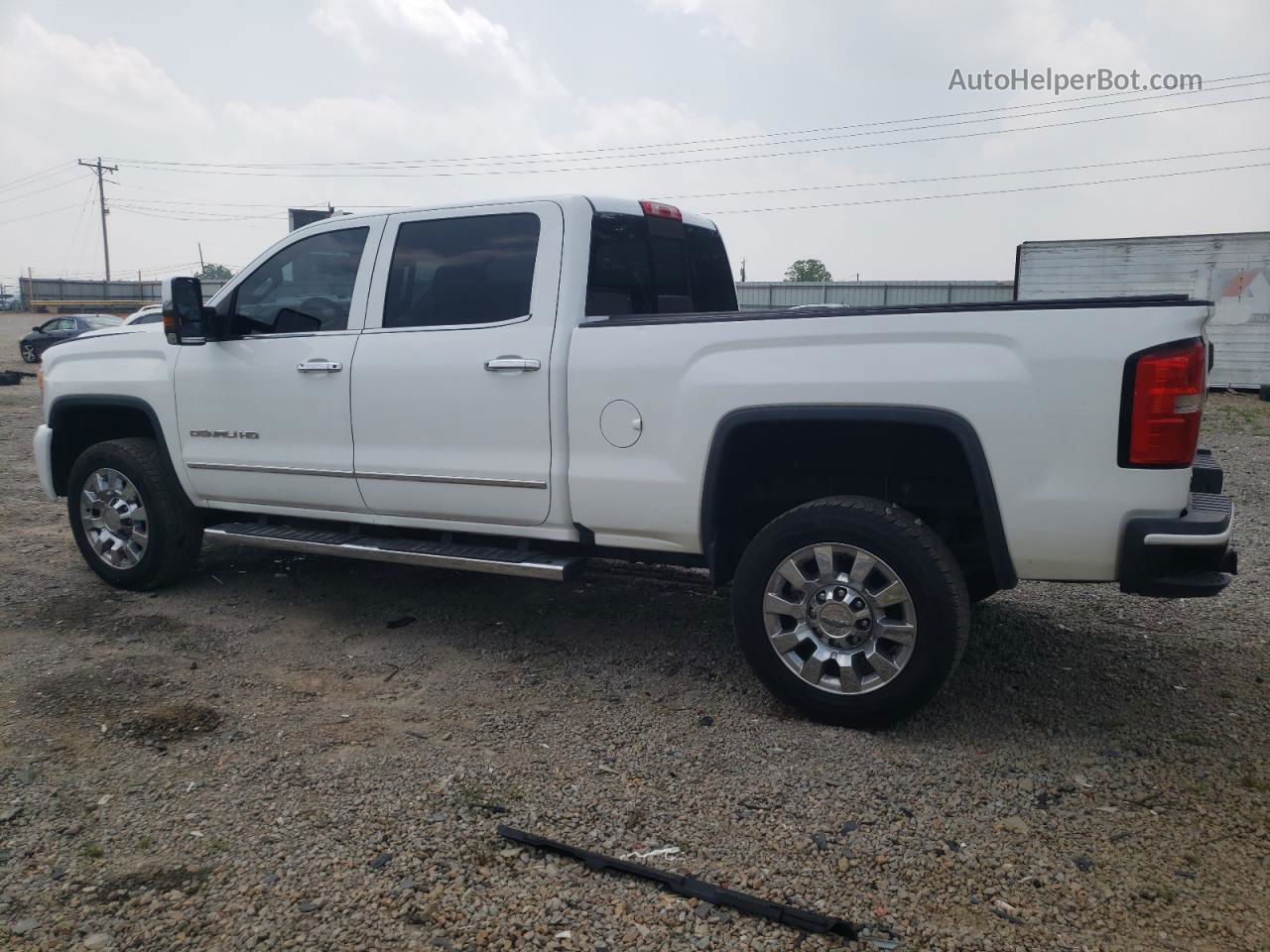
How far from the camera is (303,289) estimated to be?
16.4 feet

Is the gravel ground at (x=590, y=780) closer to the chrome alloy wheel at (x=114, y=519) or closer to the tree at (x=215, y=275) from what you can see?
the chrome alloy wheel at (x=114, y=519)

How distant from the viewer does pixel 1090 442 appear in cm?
315

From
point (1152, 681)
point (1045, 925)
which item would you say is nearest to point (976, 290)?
point (1152, 681)

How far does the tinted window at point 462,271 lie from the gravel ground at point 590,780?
5.21 feet

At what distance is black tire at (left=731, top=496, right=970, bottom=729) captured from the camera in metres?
3.39

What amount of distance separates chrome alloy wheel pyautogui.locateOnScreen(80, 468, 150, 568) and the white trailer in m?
15.7

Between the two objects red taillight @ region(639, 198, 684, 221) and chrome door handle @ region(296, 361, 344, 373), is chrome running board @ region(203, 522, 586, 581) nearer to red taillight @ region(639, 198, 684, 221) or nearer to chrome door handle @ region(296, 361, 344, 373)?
chrome door handle @ region(296, 361, 344, 373)

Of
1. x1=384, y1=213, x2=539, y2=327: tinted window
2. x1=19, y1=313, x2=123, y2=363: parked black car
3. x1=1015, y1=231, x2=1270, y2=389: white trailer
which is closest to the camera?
x1=384, y1=213, x2=539, y2=327: tinted window

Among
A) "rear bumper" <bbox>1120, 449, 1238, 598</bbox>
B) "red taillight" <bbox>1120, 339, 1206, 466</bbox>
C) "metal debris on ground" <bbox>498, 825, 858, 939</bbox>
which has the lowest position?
"metal debris on ground" <bbox>498, 825, 858, 939</bbox>

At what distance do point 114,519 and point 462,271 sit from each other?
2.68 meters

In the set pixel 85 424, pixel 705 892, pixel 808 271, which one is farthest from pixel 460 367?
pixel 808 271

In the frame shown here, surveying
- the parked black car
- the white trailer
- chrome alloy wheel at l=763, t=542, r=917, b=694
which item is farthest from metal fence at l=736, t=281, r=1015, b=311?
chrome alloy wheel at l=763, t=542, r=917, b=694

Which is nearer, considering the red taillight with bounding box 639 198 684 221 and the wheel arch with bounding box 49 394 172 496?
the red taillight with bounding box 639 198 684 221

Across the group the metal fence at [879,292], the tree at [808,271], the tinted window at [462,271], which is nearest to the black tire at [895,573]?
the tinted window at [462,271]
